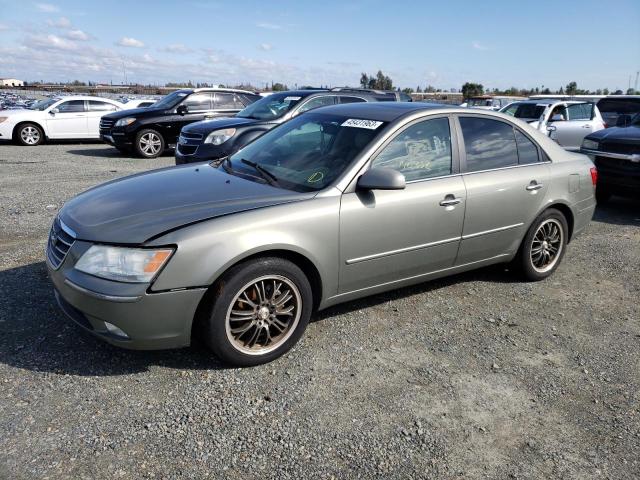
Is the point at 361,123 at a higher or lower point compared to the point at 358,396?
higher

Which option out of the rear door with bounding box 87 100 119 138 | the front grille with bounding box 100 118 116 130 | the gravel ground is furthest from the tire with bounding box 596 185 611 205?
the rear door with bounding box 87 100 119 138

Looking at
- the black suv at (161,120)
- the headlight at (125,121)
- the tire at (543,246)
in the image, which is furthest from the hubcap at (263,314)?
the headlight at (125,121)

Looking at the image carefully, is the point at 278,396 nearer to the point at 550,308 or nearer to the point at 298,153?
the point at 298,153

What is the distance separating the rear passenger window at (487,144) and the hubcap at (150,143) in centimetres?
985

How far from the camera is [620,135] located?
7.84 meters

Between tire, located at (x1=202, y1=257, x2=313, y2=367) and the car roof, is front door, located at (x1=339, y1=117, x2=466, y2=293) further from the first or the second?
tire, located at (x1=202, y1=257, x2=313, y2=367)

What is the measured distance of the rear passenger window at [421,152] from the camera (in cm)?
389

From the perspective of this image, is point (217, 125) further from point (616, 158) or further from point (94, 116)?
point (94, 116)

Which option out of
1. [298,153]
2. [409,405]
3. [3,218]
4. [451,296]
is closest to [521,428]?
[409,405]

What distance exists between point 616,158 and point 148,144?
9792mm

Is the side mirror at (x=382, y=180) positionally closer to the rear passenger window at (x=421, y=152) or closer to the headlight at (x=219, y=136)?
the rear passenger window at (x=421, y=152)

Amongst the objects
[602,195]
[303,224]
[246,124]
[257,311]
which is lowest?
[602,195]

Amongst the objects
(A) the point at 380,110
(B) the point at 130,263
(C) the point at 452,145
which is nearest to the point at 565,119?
(C) the point at 452,145

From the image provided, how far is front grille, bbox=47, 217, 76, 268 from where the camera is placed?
3.25 metres
